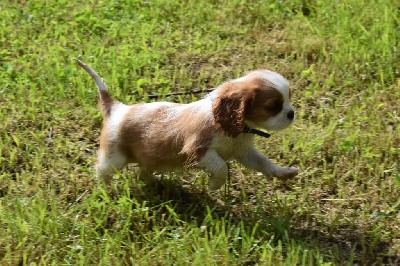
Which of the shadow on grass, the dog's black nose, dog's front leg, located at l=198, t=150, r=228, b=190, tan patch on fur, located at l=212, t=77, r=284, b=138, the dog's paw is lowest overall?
the shadow on grass

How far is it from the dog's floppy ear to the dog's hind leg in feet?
2.60

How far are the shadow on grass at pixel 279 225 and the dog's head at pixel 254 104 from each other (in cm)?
58

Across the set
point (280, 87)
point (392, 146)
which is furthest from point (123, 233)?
point (392, 146)

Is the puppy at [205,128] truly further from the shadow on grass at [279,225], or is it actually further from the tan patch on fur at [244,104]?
the shadow on grass at [279,225]

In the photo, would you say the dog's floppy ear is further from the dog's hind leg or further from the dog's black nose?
the dog's hind leg

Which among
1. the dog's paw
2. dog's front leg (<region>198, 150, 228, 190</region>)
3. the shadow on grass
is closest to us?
the shadow on grass

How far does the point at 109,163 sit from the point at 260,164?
101cm

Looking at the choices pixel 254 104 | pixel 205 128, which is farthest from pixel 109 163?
pixel 254 104

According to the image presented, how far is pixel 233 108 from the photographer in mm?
4441

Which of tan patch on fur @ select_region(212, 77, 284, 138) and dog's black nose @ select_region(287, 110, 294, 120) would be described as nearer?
tan patch on fur @ select_region(212, 77, 284, 138)

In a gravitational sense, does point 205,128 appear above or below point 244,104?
below

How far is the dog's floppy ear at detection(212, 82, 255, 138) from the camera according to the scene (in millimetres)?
4418

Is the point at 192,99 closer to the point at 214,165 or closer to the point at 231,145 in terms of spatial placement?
the point at 231,145

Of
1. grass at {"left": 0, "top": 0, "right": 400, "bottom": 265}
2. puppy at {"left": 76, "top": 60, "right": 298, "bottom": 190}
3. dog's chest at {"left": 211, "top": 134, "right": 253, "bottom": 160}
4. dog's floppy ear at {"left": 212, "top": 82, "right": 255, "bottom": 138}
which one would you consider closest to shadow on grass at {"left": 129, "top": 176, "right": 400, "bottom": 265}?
grass at {"left": 0, "top": 0, "right": 400, "bottom": 265}
